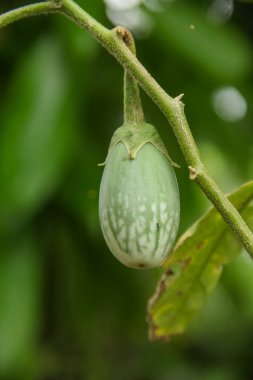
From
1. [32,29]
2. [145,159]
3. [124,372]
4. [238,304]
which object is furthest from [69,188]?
[124,372]

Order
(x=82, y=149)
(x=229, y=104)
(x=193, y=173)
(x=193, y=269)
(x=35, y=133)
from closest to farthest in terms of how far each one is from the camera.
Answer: (x=193, y=173) < (x=193, y=269) < (x=35, y=133) < (x=82, y=149) < (x=229, y=104)

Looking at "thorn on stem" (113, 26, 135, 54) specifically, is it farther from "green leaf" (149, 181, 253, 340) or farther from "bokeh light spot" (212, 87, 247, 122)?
"bokeh light spot" (212, 87, 247, 122)

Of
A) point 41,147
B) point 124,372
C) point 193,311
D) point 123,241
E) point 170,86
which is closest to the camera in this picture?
point 123,241

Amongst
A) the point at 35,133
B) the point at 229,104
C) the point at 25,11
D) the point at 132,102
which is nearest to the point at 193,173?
the point at 132,102

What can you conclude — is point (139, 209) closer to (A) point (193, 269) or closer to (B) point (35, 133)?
(A) point (193, 269)

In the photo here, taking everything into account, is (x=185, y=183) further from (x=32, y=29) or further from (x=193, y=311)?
(x=193, y=311)

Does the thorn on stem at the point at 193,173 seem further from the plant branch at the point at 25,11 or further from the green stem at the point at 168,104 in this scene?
the plant branch at the point at 25,11
